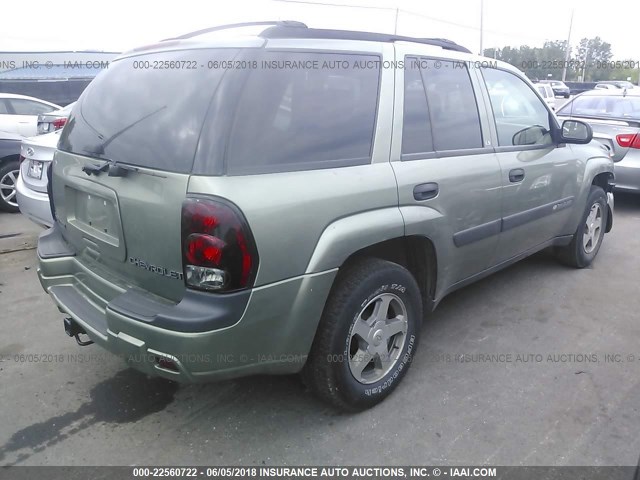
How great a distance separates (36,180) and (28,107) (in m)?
5.24

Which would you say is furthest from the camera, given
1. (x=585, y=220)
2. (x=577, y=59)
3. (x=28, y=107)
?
(x=577, y=59)

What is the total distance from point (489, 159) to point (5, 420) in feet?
10.0

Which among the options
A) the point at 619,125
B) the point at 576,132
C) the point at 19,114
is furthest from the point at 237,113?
the point at 19,114

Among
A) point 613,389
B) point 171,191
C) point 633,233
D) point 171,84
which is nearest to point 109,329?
point 171,191

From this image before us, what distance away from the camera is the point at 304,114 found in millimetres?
2338

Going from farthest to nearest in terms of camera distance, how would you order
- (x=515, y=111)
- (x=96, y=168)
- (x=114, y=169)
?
(x=515, y=111)
(x=96, y=168)
(x=114, y=169)

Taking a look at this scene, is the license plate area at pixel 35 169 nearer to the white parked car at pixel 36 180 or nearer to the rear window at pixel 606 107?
the white parked car at pixel 36 180

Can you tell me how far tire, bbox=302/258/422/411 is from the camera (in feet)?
8.04

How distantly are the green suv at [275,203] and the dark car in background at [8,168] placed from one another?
428cm

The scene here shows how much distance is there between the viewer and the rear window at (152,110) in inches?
85.3

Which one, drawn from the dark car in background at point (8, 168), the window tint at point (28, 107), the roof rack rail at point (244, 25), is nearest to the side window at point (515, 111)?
the roof rack rail at point (244, 25)

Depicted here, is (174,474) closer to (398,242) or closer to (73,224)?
(73,224)

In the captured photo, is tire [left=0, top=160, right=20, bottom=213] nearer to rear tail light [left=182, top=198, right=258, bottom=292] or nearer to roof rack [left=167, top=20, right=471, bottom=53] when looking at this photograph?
roof rack [left=167, top=20, right=471, bottom=53]

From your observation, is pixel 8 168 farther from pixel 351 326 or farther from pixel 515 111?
pixel 515 111
